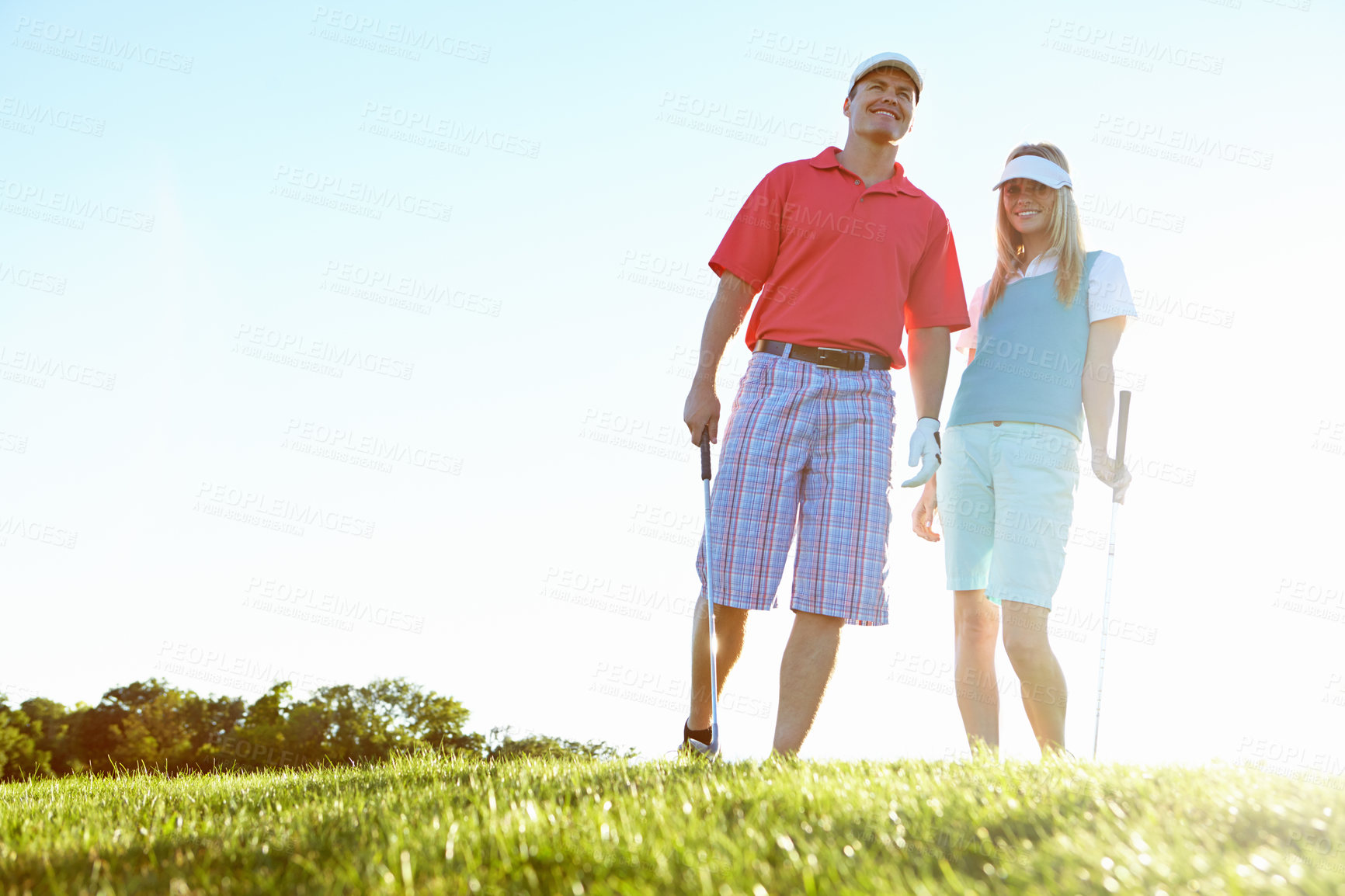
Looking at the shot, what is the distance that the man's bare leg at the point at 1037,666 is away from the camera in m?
4.50

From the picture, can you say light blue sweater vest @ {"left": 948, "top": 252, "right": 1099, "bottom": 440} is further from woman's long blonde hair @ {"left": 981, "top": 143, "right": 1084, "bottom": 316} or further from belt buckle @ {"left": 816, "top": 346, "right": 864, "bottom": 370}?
belt buckle @ {"left": 816, "top": 346, "right": 864, "bottom": 370}

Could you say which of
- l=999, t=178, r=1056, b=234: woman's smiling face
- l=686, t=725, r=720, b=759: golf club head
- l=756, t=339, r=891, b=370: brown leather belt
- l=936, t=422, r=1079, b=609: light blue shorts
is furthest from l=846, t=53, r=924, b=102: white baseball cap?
l=686, t=725, r=720, b=759: golf club head

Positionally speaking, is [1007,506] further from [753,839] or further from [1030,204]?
[753,839]

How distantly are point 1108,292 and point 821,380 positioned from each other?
154 cm

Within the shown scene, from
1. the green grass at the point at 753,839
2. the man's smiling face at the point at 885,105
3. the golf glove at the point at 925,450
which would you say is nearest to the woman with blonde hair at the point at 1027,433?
the golf glove at the point at 925,450

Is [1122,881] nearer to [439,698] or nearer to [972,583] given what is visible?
[972,583]

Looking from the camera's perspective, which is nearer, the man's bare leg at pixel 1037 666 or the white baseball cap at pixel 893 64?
the man's bare leg at pixel 1037 666

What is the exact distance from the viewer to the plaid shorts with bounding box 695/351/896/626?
14.6ft

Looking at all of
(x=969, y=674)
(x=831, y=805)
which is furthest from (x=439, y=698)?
(x=831, y=805)

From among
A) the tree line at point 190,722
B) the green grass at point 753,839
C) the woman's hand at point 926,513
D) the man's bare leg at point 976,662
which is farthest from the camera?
the tree line at point 190,722

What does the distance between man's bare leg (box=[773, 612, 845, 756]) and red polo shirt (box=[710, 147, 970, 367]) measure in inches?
52.7

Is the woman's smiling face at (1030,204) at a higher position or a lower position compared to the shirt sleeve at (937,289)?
higher

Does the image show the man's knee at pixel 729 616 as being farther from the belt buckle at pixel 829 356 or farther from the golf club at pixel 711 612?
the belt buckle at pixel 829 356

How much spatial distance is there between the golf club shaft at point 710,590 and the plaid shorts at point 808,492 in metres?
0.03
